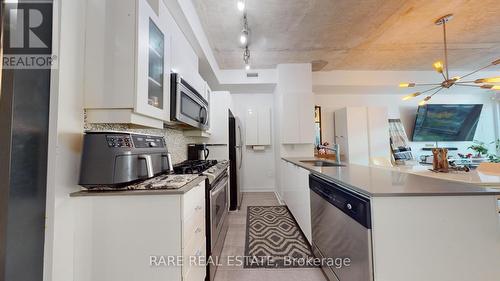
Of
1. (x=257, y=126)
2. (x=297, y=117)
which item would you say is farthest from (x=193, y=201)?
(x=257, y=126)

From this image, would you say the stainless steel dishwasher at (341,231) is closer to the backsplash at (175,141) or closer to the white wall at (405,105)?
the backsplash at (175,141)

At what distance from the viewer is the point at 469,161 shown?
4.56 meters

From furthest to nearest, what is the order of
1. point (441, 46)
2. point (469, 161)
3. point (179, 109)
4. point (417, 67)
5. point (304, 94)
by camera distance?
point (469, 161) → point (417, 67) → point (304, 94) → point (441, 46) → point (179, 109)

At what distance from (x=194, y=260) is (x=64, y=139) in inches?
39.5

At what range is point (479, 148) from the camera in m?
4.75

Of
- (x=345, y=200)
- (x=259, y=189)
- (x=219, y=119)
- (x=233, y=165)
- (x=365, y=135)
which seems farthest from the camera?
(x=259, y=189)

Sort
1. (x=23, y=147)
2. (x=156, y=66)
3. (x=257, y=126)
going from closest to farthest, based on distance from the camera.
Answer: (x=23, y=147) → (x=156, y=66) → (x=257, y=126)

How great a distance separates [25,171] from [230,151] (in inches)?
102

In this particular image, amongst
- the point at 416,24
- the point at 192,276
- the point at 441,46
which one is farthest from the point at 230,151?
the point at 441,46

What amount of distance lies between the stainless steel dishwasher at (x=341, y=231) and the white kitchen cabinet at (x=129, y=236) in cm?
98

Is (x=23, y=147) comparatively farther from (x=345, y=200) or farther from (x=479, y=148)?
(x=479, y=148)

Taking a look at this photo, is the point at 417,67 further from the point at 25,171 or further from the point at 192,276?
the point at 25,171

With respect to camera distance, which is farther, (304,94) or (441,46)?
(304,94)

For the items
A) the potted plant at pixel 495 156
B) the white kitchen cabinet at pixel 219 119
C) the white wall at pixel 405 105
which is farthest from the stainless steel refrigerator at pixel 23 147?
the potted plant at pixel 495 156
